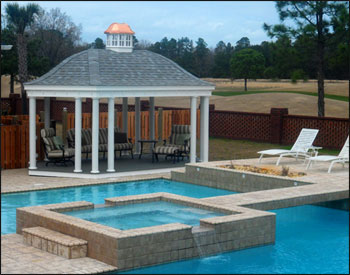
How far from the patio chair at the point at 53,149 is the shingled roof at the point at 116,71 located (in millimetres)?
1483

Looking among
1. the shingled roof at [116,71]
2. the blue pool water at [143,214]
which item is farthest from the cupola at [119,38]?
the blue pool water at [143,214]

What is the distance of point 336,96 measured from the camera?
2133 inches

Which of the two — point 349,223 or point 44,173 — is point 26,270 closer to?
point 349,223

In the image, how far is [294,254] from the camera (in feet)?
31.7

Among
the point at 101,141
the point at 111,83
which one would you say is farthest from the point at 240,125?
the point at 111,83

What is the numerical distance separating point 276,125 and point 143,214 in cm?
1665

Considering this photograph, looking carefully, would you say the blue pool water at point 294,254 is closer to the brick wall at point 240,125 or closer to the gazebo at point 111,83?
the gazebo at point 111,83

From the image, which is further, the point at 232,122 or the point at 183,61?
the point at 183,61

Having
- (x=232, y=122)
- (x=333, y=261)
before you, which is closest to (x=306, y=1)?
(x=232, y=122)

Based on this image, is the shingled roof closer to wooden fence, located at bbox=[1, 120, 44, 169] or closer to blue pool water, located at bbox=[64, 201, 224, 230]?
wooden fence, located at bbox=[1, 120, 44, 169]

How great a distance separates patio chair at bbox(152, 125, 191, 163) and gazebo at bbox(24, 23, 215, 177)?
20.8 inches

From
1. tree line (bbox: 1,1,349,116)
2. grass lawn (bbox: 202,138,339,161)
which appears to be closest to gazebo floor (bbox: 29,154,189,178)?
grass lawn (bbox: 202,138,339,161)

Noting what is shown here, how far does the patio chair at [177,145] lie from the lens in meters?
18.3

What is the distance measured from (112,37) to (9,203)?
728cm
